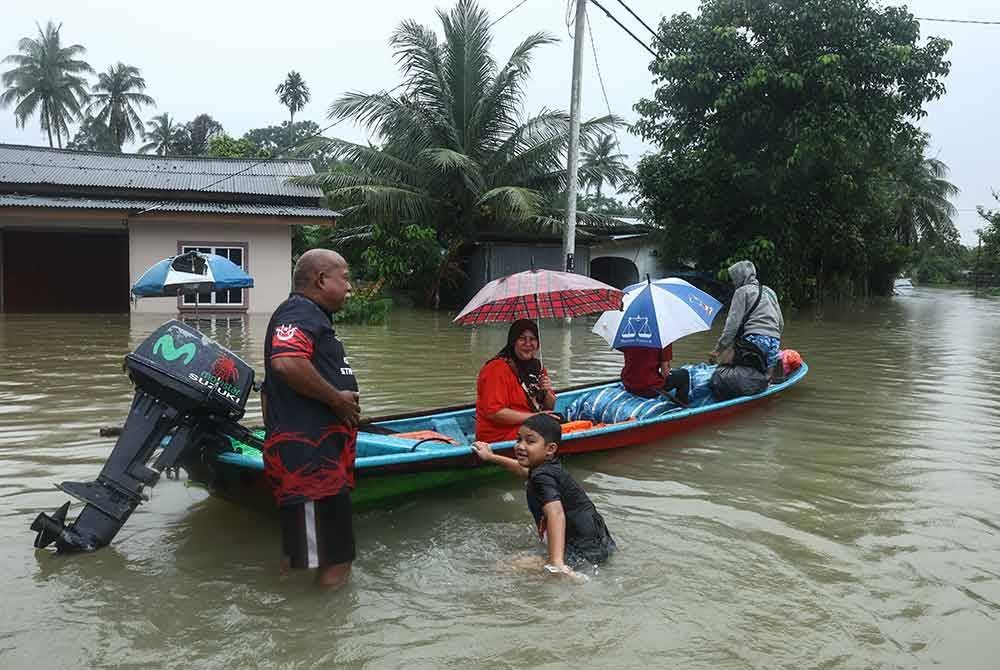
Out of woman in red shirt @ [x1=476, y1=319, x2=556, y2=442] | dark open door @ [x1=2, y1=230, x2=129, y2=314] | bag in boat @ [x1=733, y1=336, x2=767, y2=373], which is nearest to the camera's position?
woman in red shirt @ [x1=476, y1=319, x2=556, y2=442]

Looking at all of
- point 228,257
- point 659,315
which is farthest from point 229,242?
point 659,315

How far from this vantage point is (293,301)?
11.3ft

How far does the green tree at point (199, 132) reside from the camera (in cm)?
4831

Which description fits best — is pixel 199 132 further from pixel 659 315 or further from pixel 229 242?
pixel 659 315

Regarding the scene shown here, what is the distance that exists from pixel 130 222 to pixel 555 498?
53.5ft

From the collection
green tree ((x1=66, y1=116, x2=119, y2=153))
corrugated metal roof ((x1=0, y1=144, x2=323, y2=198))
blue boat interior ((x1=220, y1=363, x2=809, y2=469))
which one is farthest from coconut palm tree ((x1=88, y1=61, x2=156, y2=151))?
blue boat interior ((x1=220, y1=363, x2=809, y2=469))

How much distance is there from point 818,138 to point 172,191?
46.1 ft

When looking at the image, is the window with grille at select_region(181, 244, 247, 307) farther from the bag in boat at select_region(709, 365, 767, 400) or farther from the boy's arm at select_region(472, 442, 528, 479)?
the boy's arm at select_region(472, 442, 528, 479)

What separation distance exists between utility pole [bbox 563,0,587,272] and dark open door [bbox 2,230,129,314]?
11.1 meters

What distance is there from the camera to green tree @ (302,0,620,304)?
20406 millimetres

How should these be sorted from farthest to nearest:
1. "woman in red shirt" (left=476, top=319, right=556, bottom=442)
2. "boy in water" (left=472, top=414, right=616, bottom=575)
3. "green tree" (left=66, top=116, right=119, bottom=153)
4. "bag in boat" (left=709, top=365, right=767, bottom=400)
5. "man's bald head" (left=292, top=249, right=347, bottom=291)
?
1. "green tree" (left=66, top=116, right=119, bottom=153)
2. "bag in boat" (left=709, top=365, right=767, bottom=400)
3. "woman in red shirt" (left=476, top=319, right=556, bottom=442)
4. "boy in water" (left=472, top=414, right=616, bottom=575)
5. "man's bald head" (left=292, top=249, right=347, bottom=291)

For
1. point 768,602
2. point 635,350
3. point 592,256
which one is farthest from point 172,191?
point 768,602

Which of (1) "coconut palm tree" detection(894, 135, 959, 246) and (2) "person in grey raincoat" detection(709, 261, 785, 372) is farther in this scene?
(1) "coconut palm tree" detection(894, 135, 959, 246)

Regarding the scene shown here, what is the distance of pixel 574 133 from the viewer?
1666 cm
